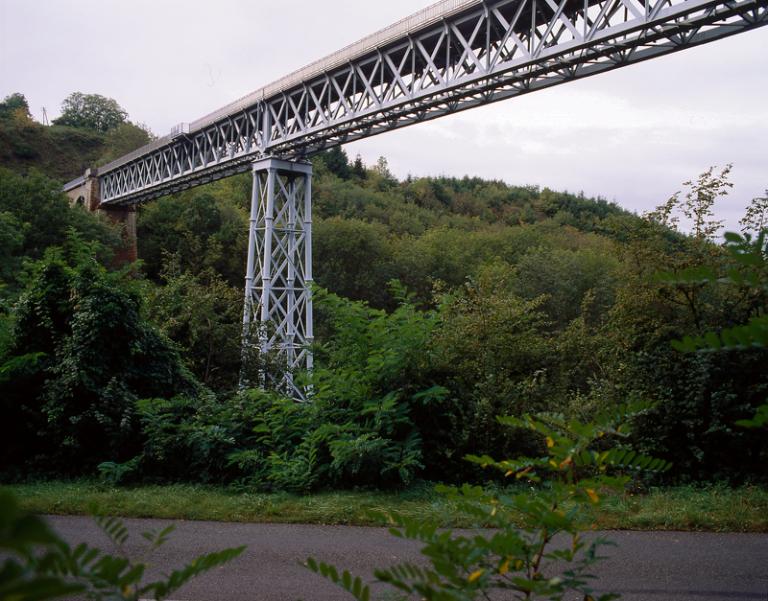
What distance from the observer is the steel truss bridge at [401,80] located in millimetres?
15625

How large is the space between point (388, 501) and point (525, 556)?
20.1 feet

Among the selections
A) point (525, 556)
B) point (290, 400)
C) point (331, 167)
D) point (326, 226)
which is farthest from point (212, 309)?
point (331, 167)

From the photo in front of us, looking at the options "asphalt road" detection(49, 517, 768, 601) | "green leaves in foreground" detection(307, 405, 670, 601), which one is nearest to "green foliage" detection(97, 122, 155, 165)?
"asphalt road" detection(49, 517, 768, 601)

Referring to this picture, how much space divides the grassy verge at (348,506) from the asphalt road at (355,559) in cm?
22

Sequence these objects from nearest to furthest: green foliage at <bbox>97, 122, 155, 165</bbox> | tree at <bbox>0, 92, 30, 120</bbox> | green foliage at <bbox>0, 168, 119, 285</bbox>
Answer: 1. green foliage at <bbox>0, 168, 119, 285</bbox>
2. green foliage at <bbox>97, 122, 155, 165</bbox>
3. tree at <bbox>0, 92, 30, 120</bbox>

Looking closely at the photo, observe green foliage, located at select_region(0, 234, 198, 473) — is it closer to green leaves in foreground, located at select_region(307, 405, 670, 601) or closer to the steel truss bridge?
the steel truss bridge

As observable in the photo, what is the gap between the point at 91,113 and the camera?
82812 mm

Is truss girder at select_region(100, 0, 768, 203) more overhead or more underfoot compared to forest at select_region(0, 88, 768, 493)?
more overhead

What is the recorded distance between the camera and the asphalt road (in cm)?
503

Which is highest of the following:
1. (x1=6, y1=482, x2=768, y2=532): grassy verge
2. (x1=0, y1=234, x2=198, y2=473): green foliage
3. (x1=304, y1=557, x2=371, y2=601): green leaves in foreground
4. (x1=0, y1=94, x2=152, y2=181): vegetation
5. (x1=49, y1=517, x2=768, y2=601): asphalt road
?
(x1=0, y1=94, x2=152, y2=181): vegetation

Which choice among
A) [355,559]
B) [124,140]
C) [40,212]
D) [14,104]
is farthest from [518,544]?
[14,104]

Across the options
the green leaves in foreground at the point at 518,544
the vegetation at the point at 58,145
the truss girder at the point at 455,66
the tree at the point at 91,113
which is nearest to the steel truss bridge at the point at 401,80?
the truss girder at the point at 455,66

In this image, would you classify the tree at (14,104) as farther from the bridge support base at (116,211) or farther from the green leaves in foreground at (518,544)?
the green leaves in foreground at (518,544)

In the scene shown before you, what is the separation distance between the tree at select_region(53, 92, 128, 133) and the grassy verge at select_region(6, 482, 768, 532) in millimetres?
80540
